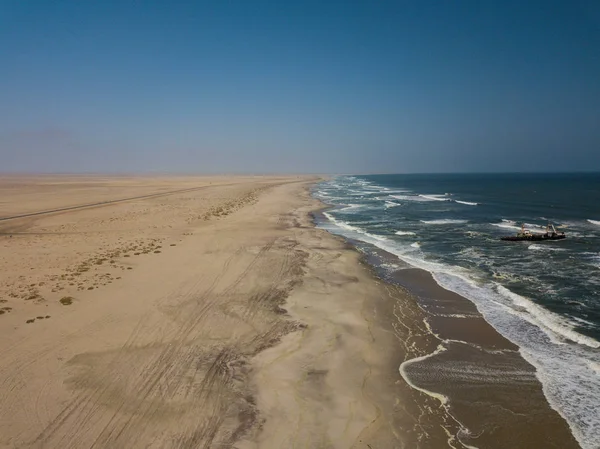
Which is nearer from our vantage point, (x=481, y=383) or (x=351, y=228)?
(x=481, y=383)

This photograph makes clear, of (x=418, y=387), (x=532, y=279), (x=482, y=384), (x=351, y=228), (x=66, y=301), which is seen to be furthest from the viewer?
(x=351, y=228)

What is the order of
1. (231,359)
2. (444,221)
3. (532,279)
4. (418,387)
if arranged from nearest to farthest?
1. (418,387)
2. (231,359)
3. (532,279)
4. (444,221)

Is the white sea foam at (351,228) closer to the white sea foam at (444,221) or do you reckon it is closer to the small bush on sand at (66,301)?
the white sea foam at (444,221)

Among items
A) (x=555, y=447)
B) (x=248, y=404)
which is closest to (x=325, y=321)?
(x=248, y=404)

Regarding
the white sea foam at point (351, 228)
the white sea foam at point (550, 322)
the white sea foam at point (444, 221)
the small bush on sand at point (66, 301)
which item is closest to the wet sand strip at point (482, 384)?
the white sea foam at point (550, 322)

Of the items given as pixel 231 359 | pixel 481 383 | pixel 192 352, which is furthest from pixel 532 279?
pixel 192 352

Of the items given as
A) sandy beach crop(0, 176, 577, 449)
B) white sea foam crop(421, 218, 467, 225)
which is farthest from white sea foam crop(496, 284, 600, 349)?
white sea foam crop(421, 218, 467, 225)

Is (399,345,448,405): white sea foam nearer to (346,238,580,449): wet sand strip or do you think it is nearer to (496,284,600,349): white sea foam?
(346,238,580,449): wet sand strip

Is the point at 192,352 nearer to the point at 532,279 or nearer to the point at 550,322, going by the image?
the point at 550,322
